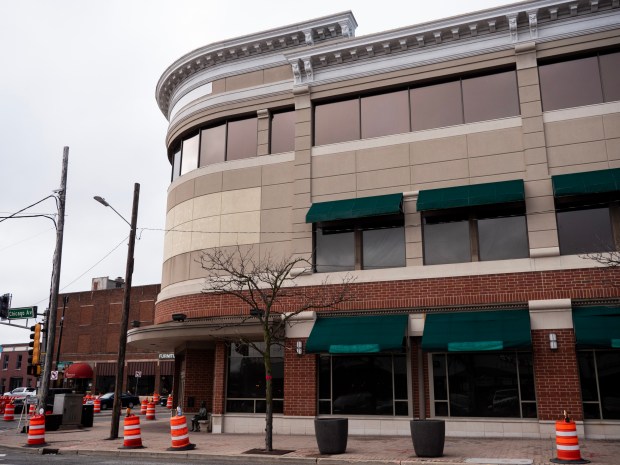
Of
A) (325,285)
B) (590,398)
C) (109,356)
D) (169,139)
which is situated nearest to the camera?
(590,398)

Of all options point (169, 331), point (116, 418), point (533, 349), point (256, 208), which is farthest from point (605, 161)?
point (116, 418)

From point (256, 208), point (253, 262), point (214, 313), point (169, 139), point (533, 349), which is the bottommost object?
point (533, 349)

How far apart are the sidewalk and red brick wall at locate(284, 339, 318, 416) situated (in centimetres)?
115

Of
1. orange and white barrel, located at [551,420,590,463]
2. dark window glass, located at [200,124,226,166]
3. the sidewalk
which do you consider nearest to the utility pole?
the sidewalk

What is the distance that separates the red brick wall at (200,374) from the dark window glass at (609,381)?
580 inches

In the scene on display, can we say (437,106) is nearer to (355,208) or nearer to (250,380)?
(355,208)

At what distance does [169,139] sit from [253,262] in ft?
28.4

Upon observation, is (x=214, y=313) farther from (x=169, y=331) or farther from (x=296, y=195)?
(x=296, y=195)

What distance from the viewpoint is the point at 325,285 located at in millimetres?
21344

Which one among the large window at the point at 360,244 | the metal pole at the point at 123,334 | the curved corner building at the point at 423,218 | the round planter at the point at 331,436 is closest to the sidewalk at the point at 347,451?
the round planter at the point at 331,436

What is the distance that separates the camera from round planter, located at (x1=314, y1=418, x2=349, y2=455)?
1538cm

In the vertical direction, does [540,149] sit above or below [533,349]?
above

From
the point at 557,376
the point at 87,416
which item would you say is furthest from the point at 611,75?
the point at 87,416

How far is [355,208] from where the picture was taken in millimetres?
20984
